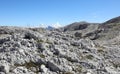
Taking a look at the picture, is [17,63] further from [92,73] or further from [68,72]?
[92,73]

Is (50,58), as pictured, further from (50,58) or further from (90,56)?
(90,56)

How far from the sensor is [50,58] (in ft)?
123

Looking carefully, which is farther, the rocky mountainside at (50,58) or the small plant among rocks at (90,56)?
the small plant among rocks at (90,56)

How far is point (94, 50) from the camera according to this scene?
45.5 metres

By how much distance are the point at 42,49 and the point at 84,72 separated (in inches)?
323

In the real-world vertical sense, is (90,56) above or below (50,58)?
below

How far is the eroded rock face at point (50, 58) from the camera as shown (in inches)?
1369

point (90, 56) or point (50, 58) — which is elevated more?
point (50, 58)

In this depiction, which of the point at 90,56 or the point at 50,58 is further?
the point at 90,56

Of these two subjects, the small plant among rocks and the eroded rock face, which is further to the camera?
the small plant among rocks

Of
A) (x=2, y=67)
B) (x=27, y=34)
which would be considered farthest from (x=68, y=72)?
(x=27, y=34)

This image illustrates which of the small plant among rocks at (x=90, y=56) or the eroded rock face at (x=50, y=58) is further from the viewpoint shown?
the small plant among rocks at (x=90, y=56)

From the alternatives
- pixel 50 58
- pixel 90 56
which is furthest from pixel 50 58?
pixel 90 56

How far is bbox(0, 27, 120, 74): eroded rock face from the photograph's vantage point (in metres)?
34.8
